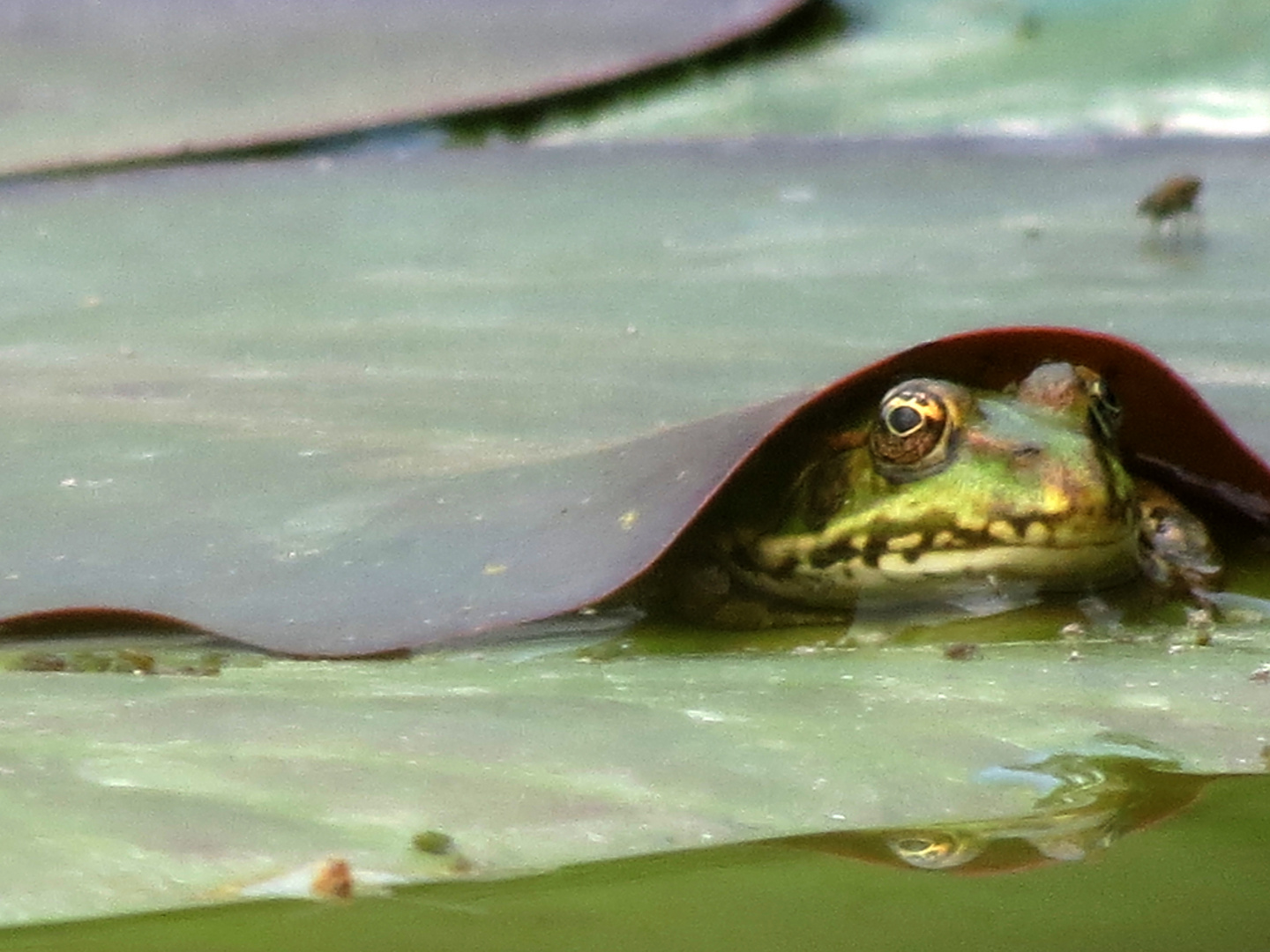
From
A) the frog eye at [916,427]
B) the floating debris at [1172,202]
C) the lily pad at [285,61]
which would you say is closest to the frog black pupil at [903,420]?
the frog eye at [916,427]

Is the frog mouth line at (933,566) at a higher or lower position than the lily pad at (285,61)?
lower

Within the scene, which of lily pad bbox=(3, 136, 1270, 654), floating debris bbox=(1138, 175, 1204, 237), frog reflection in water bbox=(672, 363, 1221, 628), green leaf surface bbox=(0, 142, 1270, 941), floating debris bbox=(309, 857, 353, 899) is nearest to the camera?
floating debris bbox=(309, 857, 353, 899)

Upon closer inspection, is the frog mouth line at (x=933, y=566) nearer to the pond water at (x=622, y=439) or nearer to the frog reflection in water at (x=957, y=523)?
the frog reflection in water at (x=957, y=523)

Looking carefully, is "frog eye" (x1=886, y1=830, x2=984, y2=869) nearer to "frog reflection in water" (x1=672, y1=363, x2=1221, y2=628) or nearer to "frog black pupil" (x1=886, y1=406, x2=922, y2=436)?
"frog reflection in water" (x1=672, y1=363, x2=1221, y2=628)

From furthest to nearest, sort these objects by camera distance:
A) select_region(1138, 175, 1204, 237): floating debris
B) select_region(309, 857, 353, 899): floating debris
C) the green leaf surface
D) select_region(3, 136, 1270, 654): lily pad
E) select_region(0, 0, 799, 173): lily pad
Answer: select_region(0, 0, 799, 173): lily pad, select_region(1138, 175, 1204, 237): floating debris, select_region(3, 136, 1270, 654): lily pad, the green leaf surface, select_region(309, 857, 353, 899): floating debris

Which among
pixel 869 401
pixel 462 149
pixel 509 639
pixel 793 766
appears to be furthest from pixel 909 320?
pixel 462 149

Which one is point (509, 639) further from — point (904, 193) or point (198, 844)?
point (904, 193)

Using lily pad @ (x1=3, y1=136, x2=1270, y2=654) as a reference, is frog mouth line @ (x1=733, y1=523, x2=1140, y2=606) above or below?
below

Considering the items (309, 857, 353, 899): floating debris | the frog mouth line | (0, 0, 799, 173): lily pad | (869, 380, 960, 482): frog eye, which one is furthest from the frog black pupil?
(0, 0, 799, 173): lily pad

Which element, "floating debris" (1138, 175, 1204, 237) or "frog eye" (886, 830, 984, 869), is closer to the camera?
"frog eye" (886, 830, 984, 869)

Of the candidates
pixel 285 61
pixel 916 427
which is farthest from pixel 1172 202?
pixel 285 61
